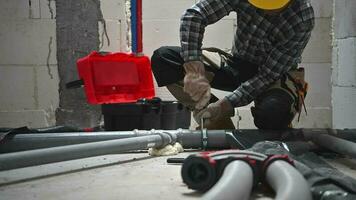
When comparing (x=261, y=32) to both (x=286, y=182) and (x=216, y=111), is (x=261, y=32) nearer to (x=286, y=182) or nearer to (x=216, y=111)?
(x=216, y=111)

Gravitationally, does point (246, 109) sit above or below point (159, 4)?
below

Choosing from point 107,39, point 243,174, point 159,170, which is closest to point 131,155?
point 159,170

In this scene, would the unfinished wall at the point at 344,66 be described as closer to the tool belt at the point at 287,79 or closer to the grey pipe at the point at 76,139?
the tool belt at the point at 287,79

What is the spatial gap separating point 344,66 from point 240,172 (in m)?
1.39

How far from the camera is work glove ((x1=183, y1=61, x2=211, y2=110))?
4.97 ft

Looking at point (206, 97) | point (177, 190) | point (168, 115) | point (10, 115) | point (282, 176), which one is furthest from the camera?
point (10, 115)

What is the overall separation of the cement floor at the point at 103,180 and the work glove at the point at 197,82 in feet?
1.11

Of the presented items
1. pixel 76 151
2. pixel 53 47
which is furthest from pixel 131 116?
pixel 53 47

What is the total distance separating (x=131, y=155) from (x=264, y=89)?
2.07 ft

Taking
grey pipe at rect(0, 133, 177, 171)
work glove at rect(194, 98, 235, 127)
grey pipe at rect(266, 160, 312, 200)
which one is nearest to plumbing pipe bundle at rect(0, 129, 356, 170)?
grey pipe at rect(0, 133, 177, 171)

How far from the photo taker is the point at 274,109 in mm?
1535

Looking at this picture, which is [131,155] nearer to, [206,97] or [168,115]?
[206,97]

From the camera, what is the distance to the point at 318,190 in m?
0.78

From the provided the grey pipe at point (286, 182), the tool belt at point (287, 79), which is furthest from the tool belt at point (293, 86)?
the grey pipe at point (286, 182)
